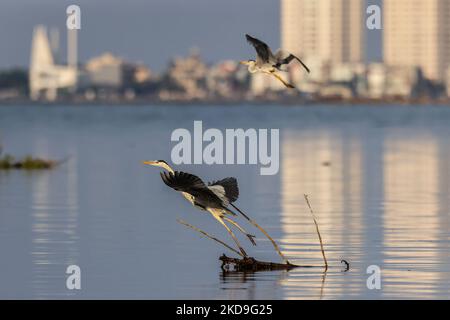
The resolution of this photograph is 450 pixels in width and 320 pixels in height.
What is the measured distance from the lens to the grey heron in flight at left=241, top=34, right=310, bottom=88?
18.5 metres

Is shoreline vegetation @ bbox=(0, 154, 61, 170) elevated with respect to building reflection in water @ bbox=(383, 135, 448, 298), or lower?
elevated

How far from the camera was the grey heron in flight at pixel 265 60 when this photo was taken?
1850cm

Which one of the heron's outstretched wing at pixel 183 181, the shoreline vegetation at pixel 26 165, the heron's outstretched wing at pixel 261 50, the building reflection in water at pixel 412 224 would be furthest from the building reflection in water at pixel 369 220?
the shoreline vegetation at pixel 26 165

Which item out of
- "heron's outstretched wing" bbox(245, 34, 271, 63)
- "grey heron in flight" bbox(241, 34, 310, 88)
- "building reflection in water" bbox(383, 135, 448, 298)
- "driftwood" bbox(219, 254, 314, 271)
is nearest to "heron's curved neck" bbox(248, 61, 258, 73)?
"grey heron in flight" bbox(241, 34, 310, 88)

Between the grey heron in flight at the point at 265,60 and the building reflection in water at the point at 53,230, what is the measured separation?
3331mm

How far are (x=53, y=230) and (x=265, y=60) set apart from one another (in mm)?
7464

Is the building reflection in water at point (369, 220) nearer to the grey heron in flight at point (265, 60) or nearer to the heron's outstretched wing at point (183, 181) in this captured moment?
the heron's outstretched wing at point (183, 181)

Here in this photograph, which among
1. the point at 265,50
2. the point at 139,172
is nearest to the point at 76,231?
the point at 265,50

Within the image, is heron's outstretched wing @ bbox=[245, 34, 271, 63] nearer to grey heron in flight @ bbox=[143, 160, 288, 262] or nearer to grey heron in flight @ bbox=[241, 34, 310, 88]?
grey heron in flight @ bbox=[241, 34, 310, 88]

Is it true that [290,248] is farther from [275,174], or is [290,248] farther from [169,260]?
[275,174]

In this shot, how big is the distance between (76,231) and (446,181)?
13824 mm

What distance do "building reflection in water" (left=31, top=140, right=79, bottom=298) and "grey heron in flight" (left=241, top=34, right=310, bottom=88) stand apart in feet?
10.9

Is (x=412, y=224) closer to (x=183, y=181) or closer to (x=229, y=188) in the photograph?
(x=229, y=188)

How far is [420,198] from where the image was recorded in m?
31.3
